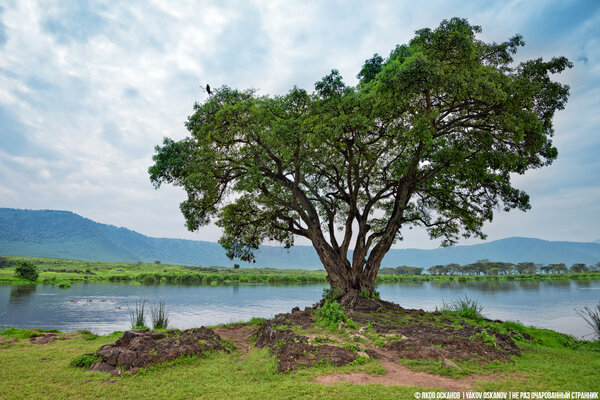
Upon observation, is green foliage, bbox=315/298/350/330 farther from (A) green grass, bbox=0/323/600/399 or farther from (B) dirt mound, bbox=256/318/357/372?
(A) green grass, bbox=0/323/600/399

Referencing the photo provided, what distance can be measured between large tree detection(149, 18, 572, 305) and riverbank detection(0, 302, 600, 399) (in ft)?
18.1

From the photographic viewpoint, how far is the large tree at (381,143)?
11.2 metres

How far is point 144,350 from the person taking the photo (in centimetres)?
755

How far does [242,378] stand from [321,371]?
1.67 meters

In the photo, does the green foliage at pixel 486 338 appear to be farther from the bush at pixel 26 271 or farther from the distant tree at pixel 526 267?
the distant tree at pixel 526 267

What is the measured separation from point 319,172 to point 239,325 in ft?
27.8

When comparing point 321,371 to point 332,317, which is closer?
point 321,371

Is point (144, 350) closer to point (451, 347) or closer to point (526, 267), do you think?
point (451, 347)

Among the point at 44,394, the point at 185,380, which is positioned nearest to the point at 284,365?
the point at 185,380

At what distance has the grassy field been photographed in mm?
5371

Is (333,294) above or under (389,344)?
above

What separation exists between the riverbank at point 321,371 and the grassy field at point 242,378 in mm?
18

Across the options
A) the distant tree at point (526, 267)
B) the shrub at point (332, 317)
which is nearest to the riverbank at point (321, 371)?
the shrub at point (332, 317)

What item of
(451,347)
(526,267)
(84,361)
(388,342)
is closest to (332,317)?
(388,342)
